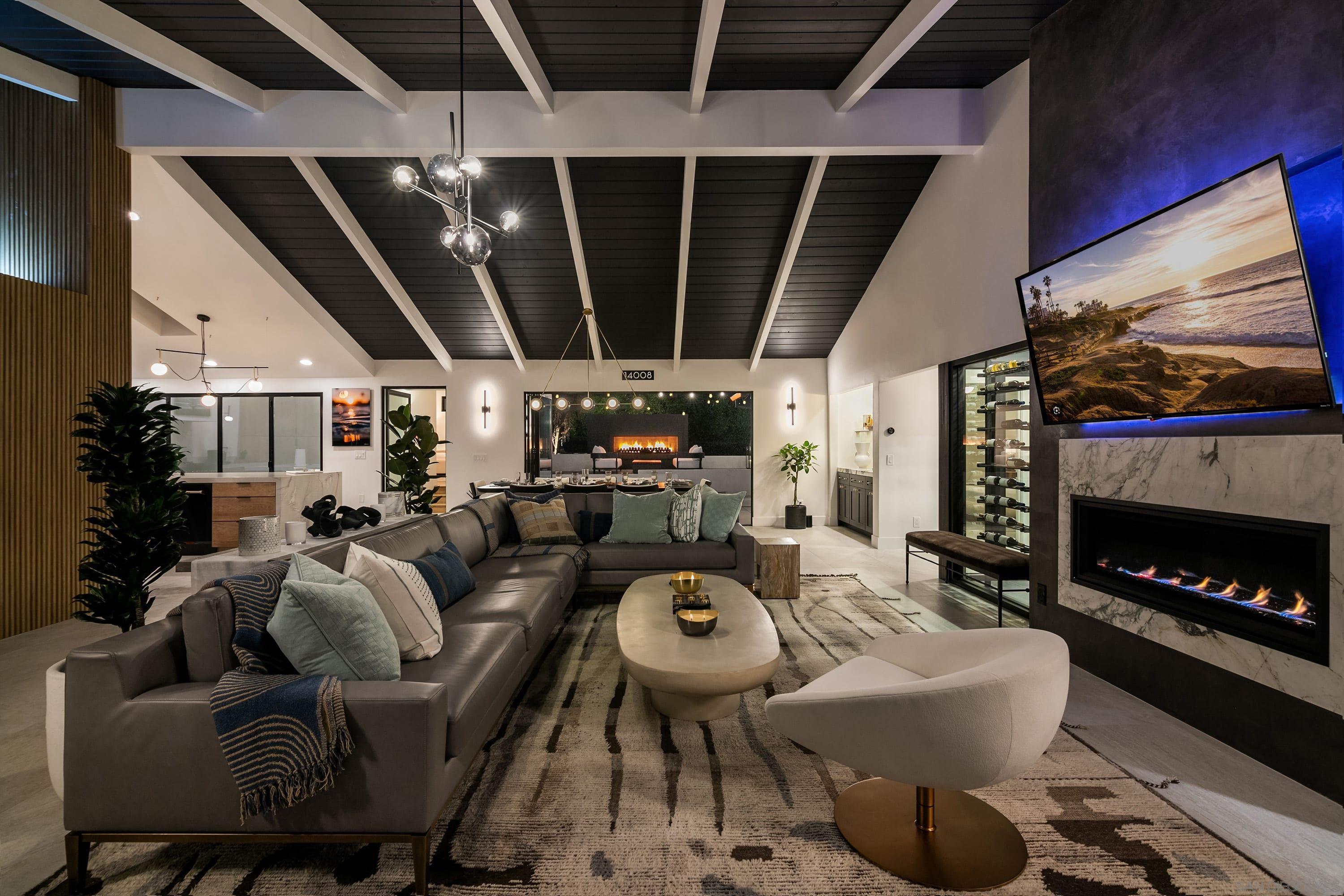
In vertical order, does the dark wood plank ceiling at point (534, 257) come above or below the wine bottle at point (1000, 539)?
above

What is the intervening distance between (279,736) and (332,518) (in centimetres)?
204

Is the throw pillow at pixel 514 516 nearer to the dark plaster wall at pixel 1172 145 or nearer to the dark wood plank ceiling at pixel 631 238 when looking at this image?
the dark wood plank ceiling at pixel 631 238

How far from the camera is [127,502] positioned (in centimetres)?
269

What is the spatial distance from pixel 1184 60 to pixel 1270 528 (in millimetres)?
2158

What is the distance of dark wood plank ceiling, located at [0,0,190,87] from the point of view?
3682 millimetres

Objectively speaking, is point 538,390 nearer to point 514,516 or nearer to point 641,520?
point 514,516

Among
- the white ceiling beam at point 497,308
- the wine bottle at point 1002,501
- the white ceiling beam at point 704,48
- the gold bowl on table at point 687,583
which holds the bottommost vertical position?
the gold bowl on table at point 687,583

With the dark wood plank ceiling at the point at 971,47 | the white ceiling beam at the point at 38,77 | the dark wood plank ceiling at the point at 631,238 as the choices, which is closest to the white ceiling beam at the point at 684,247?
the dark wood plank ceiling at the point at 631,238

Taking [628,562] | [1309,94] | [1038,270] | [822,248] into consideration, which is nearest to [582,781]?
[628,562]

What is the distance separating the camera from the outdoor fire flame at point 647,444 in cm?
998

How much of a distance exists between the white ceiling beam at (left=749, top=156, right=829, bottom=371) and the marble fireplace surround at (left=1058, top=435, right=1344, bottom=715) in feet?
10.7

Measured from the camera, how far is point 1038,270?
3.42 metres

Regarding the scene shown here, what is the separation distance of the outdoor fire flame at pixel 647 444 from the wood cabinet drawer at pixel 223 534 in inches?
209

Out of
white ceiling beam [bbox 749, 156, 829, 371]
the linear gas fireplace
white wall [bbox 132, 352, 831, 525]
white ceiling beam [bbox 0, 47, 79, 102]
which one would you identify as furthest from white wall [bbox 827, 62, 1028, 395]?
white ceiling beam [bbox 0, 47, 79, 102]
